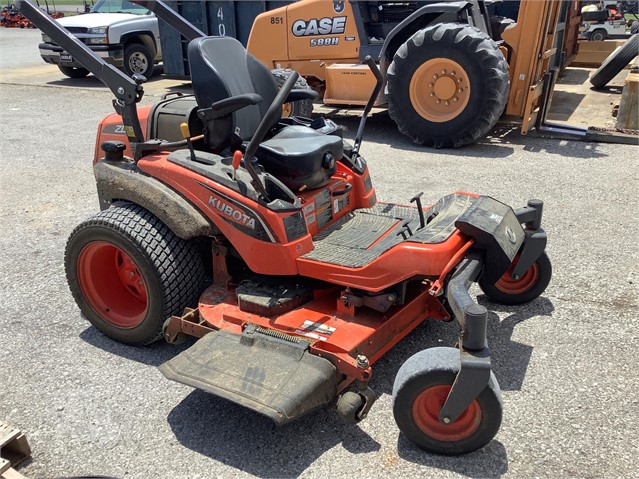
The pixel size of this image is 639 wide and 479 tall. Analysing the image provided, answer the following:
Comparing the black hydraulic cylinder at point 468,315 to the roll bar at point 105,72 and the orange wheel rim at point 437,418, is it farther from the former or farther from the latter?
the roll bar at point 105,72

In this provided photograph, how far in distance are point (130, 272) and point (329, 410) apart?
4.73 ft

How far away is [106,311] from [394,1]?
630cm

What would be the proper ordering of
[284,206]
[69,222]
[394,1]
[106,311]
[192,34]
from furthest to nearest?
1. [394,1]
2. [69,222]
3. [192,34]
4. [106,311]
5. [284,206]

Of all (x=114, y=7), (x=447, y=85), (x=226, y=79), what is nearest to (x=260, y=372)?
(x=226, y=79)

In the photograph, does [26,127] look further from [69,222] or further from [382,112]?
[382,112]

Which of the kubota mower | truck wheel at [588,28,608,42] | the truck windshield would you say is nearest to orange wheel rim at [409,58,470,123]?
the kubota mower

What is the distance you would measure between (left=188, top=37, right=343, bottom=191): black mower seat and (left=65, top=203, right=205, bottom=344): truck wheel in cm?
64

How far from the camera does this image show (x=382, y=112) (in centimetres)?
947

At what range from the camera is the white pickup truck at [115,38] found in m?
11.6

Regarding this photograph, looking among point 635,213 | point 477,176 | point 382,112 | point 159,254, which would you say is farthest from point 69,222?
point 382,112

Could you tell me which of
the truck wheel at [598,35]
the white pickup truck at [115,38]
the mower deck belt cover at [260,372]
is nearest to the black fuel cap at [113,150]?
the mower deck belt cover at [260,372]

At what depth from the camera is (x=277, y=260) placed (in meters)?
3.05

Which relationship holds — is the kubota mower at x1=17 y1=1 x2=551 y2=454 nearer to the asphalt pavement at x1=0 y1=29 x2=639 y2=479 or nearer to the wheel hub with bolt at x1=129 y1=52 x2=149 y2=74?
the asphalt pavement at x1=0 y1=29 x2=639 y2=479

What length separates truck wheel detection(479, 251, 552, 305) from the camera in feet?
11.8
